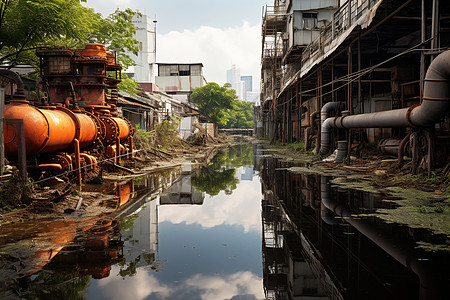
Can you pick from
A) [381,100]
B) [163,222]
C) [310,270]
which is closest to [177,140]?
[381,100]

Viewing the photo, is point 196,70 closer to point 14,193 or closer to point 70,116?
point 70,116

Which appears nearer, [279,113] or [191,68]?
[279,113]

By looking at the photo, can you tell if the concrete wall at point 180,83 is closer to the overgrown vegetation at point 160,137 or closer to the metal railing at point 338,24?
the overgrown vegetation at point 160,137

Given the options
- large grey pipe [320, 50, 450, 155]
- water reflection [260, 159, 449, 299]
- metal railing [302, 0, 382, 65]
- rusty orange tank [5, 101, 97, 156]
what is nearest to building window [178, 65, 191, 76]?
metal railing [302, 0, 382, 65]

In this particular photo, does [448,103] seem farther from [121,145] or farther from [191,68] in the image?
[191,68]

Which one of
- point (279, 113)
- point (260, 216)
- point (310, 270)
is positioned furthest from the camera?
point (279, 113)

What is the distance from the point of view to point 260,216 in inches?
250

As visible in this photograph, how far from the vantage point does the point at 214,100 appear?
5909cm

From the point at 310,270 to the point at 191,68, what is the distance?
65.6 meters

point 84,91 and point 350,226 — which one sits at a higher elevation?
point 84,91

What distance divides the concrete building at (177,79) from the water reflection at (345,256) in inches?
2402

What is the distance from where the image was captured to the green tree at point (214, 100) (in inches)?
2307

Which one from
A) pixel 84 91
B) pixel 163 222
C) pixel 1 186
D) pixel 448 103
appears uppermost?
pixel 84 91

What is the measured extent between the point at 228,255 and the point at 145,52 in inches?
2268
